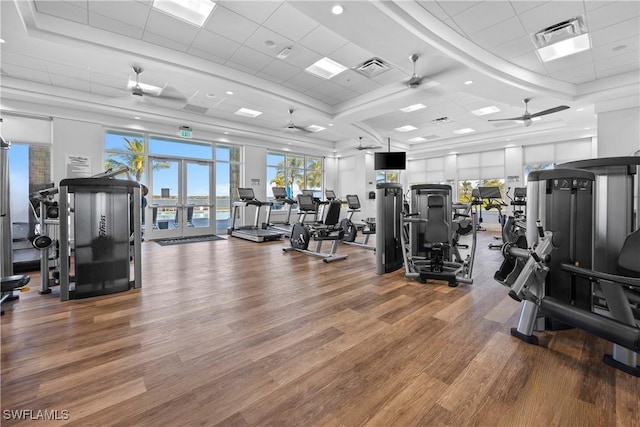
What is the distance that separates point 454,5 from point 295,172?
860 cm

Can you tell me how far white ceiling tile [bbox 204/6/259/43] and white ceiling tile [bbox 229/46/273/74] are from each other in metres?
0.40

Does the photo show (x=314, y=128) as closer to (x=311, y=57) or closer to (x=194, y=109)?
(x=194, y=109)

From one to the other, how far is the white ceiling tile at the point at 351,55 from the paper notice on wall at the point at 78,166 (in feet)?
21.8

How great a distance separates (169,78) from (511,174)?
11.7m

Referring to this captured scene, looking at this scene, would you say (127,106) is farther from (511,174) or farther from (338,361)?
(511,174)

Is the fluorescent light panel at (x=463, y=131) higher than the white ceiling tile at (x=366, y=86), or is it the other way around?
the fluorescent light panel at (x=463, y=131)

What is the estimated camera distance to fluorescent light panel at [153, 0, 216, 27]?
3.71 m

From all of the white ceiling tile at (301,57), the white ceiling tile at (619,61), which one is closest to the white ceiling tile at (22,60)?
the white ceiling tile at (301,57)

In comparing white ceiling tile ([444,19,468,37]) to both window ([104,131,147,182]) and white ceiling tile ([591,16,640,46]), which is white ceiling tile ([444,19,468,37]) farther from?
window ([104,131,147,182])

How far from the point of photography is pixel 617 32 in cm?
426

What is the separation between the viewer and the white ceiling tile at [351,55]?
4770mm

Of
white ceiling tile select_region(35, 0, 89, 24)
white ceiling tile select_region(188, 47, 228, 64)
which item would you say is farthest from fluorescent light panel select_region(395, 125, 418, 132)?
white ceiling tile select_region(35, 0, 89, 24)

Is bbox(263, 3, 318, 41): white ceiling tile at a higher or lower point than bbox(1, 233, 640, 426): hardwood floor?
higher

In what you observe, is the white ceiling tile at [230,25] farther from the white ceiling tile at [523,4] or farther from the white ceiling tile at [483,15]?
the white ceiling tile at [523,4]
